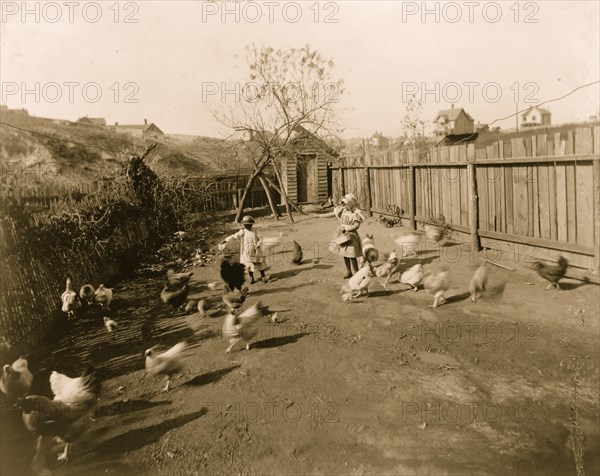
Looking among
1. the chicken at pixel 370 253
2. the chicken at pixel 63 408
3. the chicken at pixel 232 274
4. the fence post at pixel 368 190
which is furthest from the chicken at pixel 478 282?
the fence post at pixel 368 190

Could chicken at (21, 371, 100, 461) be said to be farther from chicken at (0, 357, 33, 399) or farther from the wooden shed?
the wooden shed

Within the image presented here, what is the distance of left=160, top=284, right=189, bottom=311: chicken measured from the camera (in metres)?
6.38

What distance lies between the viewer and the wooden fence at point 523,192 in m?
6.20

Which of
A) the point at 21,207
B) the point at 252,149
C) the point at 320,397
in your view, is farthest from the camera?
the point at 252,149

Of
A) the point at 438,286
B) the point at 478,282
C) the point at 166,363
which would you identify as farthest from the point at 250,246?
the point at 478,282

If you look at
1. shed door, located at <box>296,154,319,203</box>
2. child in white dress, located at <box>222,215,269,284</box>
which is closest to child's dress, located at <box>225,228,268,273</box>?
child in white dress, located at <box>222,215,269,284</box>

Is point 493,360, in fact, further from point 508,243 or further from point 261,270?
point 261,270

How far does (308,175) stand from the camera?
21156 millimetres

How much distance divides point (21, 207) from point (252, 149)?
1189 centimetres

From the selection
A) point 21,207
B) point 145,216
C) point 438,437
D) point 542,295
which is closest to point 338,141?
point 145,216

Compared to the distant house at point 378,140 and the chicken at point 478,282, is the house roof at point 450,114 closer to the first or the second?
the distant house at point 378,140

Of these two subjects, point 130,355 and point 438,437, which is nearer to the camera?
point 438,437

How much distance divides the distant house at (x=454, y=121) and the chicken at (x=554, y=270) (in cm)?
6174

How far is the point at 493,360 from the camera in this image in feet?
15.4
